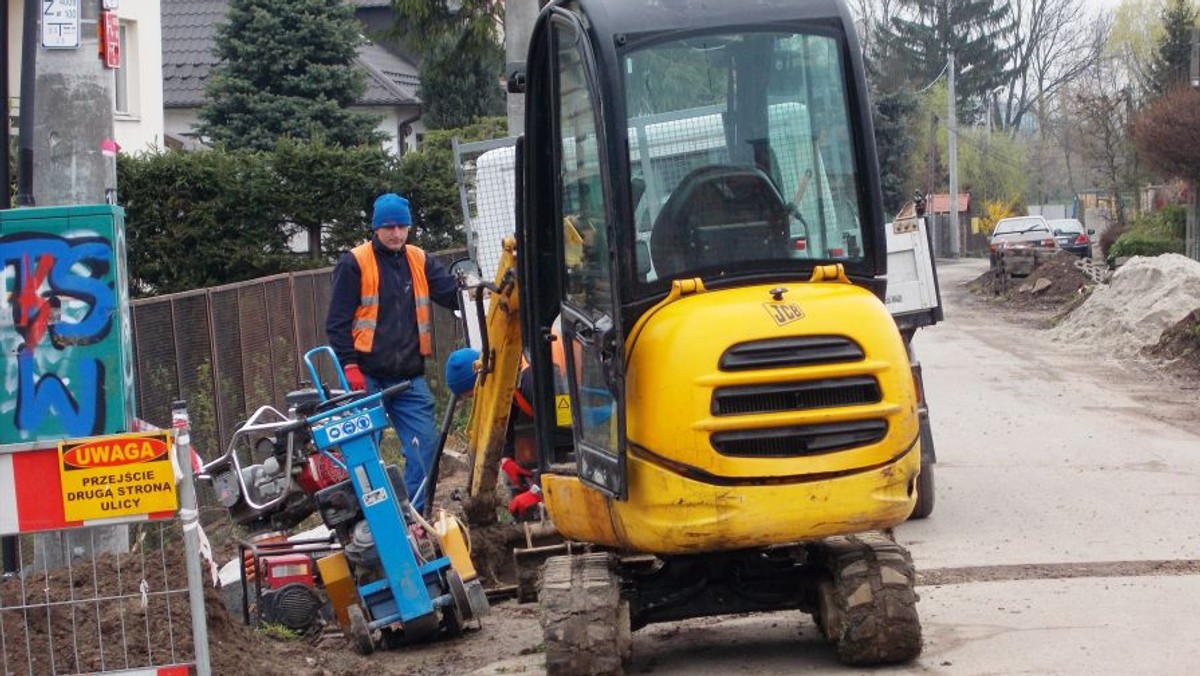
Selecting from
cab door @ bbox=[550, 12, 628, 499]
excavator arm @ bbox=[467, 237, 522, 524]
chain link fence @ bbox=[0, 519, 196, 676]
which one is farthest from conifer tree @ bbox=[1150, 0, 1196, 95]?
chain link fence @ bbox=[0, 519, 196, 676]

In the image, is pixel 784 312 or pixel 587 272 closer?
pixel 784 312

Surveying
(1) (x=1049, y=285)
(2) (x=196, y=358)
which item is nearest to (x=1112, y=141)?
(1) (x=1049, y=285)

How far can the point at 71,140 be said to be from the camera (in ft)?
25.5

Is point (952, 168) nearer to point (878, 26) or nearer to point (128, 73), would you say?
point (878, 26)

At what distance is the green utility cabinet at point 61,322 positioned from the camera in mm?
6906

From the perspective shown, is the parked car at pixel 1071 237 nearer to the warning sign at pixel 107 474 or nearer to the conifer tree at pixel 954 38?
Result: the conifer tree at pixel 954 38

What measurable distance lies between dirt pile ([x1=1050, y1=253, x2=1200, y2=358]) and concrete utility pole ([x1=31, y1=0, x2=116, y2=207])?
1838 centimetres

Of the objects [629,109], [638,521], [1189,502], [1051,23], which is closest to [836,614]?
[638,521]

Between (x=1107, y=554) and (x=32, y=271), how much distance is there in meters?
6.01

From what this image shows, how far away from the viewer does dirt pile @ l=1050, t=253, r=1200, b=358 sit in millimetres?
25062

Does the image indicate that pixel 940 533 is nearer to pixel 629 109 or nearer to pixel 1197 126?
pixel 629 109

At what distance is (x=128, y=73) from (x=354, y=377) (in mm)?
20025

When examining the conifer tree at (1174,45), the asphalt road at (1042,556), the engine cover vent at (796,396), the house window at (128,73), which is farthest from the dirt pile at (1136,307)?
the conifer tree at (1174,45)

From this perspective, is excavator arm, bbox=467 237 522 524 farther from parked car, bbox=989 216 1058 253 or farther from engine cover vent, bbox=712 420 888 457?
parked car, bbox=989 216 1058 253
